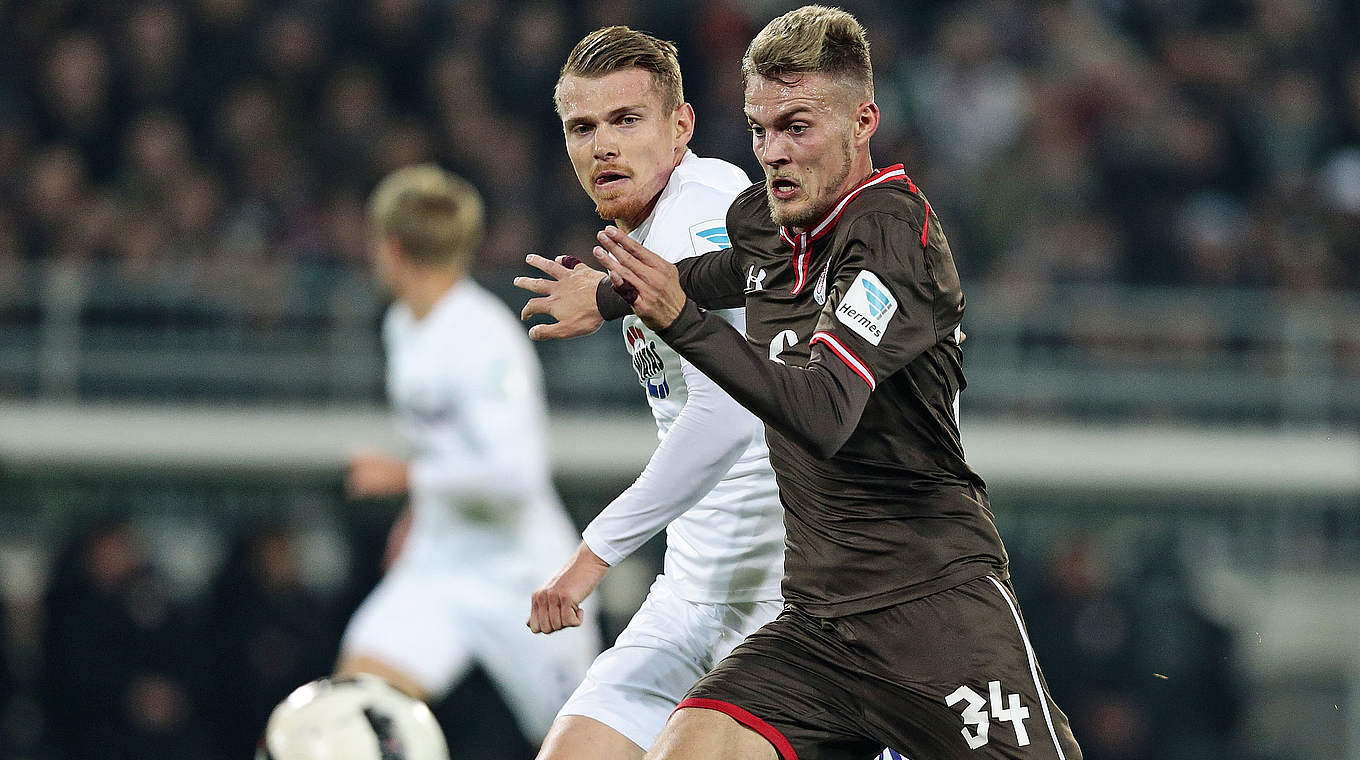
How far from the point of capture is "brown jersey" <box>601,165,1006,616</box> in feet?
9.77

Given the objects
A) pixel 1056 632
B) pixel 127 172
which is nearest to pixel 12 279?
pixel 127 172

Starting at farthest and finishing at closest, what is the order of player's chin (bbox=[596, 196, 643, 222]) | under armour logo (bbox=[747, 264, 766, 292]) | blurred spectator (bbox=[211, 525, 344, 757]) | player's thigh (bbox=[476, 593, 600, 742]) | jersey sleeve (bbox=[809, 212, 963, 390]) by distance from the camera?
blurred spectator (bbox=[211, 525, 344, 757])
player's thigh (bbox=[476, 593, 600, 742])
player's chin (bbox=[596, 196, 643, 222])
under armour logo (bbox=[747, 264, 766, 292])
jersey sleeve (bbox=[809, 212, 963, 390])

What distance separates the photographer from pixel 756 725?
3.28 m

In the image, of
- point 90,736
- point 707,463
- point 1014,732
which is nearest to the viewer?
point 1014,732

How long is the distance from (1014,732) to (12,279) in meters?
7.51

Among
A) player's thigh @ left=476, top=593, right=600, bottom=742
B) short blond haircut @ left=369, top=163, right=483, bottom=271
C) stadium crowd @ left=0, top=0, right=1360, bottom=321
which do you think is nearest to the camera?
player's thigh @ left=476, top=593, right=600, bottom=742

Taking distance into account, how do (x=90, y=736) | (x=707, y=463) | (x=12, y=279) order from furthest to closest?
(x=12, y=279) → (x=90, y=736) → (x=707, y=463)

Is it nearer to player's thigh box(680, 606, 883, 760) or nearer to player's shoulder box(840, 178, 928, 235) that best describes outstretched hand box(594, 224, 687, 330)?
player's shoulder box(840, 178, 928, 235)

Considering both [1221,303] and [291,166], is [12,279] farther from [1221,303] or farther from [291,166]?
[1221,303]

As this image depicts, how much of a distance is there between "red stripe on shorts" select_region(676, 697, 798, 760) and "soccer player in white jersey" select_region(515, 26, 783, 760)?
0.49m

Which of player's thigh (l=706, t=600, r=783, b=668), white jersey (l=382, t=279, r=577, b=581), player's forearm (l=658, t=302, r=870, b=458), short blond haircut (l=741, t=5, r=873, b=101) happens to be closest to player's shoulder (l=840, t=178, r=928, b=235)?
short blond haircut (l=741, t=5, r=873, b=101)

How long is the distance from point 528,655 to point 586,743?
2204mm

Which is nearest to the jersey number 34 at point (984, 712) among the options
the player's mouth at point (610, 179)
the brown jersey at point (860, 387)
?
the brown jersey at point (860, 387)

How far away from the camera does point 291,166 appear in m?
10.2
